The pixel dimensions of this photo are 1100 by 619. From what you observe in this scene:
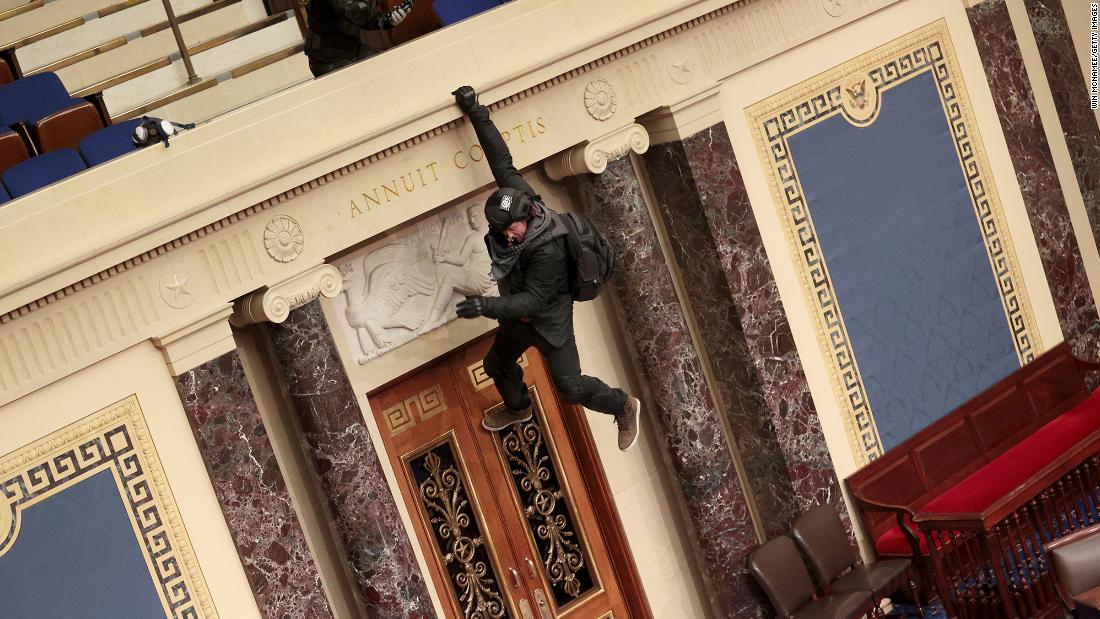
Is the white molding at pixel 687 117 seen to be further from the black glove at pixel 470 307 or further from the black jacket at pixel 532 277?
the black glove at pixel 470 307

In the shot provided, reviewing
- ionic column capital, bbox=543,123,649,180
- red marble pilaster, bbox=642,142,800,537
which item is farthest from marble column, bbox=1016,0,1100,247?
ionic column capital, bbox=543,123,649,180

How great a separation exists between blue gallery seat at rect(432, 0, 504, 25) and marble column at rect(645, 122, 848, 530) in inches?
50.8

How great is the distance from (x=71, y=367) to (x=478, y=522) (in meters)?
2.32

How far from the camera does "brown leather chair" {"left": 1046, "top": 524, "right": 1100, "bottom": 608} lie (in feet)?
20.3

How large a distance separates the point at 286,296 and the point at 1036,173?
5.19 m

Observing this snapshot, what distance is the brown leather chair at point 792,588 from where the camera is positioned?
288 inches

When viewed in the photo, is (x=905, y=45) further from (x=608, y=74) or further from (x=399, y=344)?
(x=399, y=344)

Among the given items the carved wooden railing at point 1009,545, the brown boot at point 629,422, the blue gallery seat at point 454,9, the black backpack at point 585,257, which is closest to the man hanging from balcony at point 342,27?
the blue gallery seat at point 454,9

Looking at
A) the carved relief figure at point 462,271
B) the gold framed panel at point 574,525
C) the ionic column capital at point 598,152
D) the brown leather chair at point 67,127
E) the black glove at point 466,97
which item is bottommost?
the gold framed panel at point 574,525

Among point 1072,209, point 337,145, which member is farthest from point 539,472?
point 1072,209

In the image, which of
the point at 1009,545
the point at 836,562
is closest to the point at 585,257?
the point at 836,562

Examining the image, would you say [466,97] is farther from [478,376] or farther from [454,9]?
[478,376]

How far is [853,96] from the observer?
8.17 m

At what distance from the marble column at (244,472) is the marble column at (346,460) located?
219 mm
